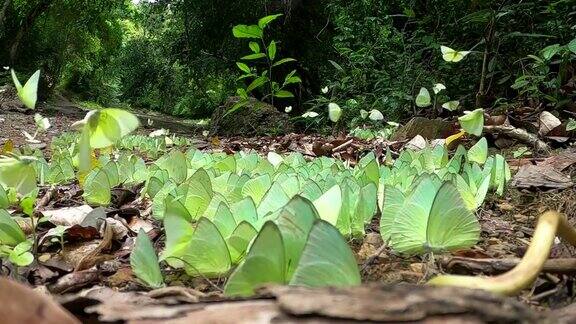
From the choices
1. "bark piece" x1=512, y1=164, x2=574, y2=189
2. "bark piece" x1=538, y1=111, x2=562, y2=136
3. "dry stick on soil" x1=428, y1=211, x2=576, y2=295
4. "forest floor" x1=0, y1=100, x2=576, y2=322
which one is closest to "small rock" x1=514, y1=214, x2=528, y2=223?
"forest floor" x1=0, y1=100, x2=576, y2=322

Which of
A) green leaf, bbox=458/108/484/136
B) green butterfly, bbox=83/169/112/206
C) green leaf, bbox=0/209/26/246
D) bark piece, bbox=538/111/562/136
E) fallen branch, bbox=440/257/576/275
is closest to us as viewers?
fallen branch, bbox=440/257/576/275

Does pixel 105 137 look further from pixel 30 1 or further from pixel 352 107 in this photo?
pixel 30 1

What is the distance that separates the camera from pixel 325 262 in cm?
59

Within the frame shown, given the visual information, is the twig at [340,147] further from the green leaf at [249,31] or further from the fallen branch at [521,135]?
the green leaf at [249,31]

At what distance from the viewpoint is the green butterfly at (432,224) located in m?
0.86

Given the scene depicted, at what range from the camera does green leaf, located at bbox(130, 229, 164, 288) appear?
0.82 m

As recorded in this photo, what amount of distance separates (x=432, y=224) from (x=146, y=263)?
0.48 meters

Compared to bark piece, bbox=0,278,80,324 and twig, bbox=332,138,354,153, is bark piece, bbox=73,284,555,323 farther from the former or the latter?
twig, bbox=332,138,354,153

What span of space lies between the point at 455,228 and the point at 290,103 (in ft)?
34.4

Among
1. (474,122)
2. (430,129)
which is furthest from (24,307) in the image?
(430,129)

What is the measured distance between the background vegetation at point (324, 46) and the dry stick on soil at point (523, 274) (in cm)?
326

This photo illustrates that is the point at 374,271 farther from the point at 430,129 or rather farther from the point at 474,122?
the point at 430,129

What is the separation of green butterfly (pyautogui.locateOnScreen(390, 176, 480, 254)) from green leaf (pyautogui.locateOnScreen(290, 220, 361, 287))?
0.30 m

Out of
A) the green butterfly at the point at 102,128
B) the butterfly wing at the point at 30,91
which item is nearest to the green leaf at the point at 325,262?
the green butterfly at the point at 102,128
